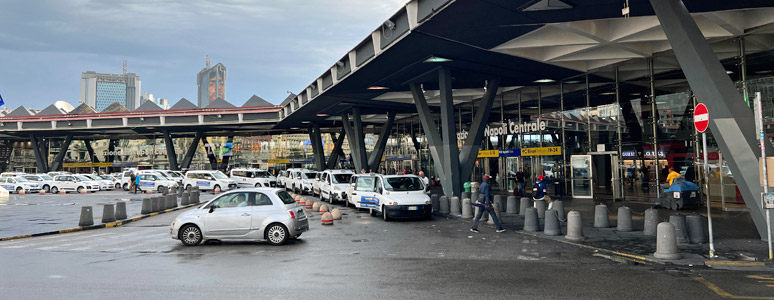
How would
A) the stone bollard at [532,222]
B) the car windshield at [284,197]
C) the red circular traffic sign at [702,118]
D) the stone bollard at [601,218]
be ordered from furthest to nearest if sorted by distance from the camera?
1. the stone bollard at [601,218]
2. the stone bollard at [532,222]
3. the car windshield at [284,197]
4. the red circular traffic sign at [702,118]

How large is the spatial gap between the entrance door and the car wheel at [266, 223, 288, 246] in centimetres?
1918

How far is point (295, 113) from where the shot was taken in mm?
41500

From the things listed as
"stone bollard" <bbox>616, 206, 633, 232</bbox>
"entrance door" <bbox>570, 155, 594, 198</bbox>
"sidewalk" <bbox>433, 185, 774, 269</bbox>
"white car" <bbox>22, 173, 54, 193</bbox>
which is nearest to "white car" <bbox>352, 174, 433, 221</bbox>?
"sidewalk" <bbox>433, 185, 774, 269</bbox>

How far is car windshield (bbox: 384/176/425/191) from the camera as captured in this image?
1792 cm

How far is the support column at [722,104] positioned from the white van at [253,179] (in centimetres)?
3227

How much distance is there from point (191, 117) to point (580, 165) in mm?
40987

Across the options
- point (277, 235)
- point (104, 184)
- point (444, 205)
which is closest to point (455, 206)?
point (444, 205)

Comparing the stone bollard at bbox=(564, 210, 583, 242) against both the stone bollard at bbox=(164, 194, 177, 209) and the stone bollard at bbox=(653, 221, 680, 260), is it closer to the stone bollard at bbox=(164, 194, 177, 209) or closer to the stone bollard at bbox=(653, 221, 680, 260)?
the stone bollard at bbox=(653, 221, 680, 260)

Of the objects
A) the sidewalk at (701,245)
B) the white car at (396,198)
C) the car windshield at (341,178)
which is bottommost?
the sidewalk at (701,245)

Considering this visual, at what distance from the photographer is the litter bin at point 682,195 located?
61.5 ft

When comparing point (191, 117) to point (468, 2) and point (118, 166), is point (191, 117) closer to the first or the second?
point (118, 166)

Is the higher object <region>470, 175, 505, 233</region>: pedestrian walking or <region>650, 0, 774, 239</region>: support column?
<region>650, 0, 774, 239</region>: support column

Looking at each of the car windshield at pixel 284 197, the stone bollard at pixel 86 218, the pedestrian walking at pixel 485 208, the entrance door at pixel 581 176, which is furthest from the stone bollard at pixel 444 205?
the stone bollard at pixel 86 218

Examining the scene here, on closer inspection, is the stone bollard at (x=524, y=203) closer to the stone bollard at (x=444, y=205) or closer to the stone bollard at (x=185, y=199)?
the stone bollard at (x=444, y=205)
